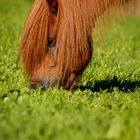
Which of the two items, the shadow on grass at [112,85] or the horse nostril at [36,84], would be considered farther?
the shadow on grass at [112,85]

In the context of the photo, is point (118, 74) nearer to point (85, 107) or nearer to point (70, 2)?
point (70, 2)

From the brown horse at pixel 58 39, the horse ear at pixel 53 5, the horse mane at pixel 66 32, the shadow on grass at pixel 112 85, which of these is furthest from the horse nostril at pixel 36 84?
the horse ear at pixel 53 5

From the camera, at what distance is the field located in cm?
412

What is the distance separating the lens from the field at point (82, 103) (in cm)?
412

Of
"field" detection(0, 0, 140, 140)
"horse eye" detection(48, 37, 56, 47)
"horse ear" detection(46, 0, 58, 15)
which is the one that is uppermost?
"horse ear" detection(46, 0, 58, 15)

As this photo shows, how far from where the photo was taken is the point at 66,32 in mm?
6223

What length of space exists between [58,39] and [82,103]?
1.10 metres

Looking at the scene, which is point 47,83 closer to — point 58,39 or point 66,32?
point 58,39

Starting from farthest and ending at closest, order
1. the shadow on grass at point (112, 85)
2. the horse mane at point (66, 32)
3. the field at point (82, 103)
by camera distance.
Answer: the shadow on grass at point (112, 85) < the horse mane at point (66, 32) < the field at point (82, 103)

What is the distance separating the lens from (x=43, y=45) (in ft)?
21.0

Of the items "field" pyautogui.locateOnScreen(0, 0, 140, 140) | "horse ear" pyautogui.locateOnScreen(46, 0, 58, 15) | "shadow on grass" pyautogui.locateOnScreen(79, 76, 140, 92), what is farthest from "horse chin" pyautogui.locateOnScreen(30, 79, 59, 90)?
"horse ear" pyautogui.locateOnScreen(46, 0, 58, 15)

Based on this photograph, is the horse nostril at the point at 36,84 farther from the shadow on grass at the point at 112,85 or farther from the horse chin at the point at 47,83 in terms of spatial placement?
the shadow on grass at the point at 112,85

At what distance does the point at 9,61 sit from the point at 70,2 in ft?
8.65

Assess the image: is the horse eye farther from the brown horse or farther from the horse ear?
the horse ear
